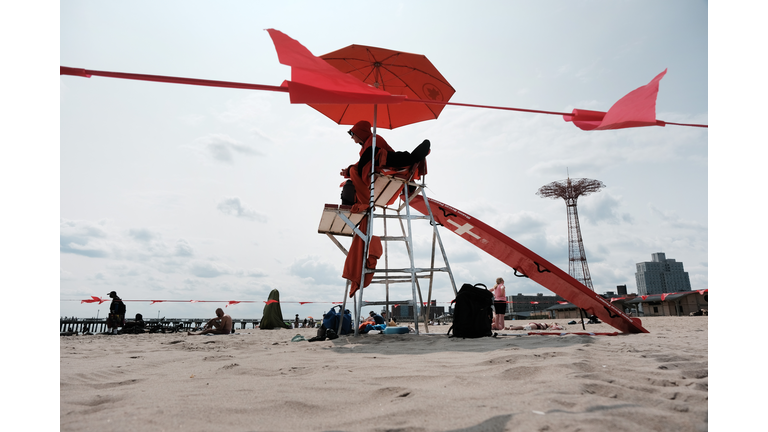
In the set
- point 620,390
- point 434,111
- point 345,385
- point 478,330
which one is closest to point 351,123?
point 434,111

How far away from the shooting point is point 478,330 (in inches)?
182

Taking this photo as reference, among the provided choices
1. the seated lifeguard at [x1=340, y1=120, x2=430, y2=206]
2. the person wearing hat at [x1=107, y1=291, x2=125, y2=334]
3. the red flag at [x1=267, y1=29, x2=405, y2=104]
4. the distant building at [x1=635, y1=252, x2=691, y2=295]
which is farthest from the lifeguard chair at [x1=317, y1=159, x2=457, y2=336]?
the distant building at [x1=635, y1=252, x2=691, y2=295]

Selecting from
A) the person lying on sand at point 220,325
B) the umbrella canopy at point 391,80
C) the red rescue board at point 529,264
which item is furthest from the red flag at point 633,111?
the person lying on sand at point 220,325

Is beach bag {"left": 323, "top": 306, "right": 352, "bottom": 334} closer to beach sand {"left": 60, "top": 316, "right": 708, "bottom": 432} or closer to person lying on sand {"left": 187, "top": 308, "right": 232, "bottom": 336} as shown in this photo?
beach sand {"left": 60, "top": 316, "right": 708, "bottom": 432}

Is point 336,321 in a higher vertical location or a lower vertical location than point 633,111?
lower

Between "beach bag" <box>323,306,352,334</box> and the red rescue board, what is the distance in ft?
7.19

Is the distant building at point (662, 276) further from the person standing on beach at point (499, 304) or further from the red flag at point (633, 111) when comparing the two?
the red flag at point (633, 111)

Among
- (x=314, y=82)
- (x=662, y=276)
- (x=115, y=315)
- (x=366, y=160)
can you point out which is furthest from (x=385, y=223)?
(x=662, y=276)

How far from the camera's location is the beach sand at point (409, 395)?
1.40m

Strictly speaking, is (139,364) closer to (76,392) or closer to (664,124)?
(76,392)

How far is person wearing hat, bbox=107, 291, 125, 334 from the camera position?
35.2 ft

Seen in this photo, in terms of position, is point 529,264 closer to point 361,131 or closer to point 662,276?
point 361,131

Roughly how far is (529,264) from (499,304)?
203 centimetres

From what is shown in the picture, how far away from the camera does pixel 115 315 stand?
10797 millimetres
